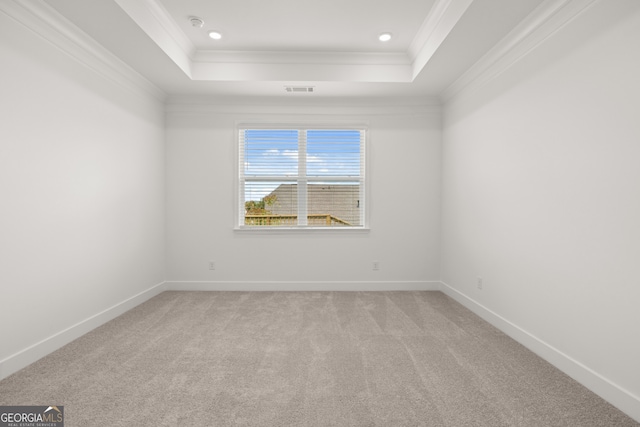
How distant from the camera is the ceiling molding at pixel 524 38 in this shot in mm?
2209

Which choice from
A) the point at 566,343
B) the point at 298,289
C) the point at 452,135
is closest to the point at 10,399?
the point at 298,289

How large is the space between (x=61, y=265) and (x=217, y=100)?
272cm

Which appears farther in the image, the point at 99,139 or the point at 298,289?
the point at 298,289

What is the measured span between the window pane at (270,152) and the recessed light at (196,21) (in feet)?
5.06

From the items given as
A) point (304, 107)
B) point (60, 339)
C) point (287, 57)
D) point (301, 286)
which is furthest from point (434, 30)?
point (60, 339)

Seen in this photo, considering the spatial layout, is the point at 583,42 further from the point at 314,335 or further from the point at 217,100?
the point at 217,100

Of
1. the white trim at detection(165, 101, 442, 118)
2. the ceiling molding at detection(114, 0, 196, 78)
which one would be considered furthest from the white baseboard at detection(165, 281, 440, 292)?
the ceiling molding at detection(114, 0, 196, 78)

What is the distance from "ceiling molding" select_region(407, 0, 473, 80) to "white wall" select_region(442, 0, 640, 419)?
69 centimetres

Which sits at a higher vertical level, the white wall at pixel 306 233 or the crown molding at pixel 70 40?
the crown molding at pixel 70 40

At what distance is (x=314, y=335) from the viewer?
288cm

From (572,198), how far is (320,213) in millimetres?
2935

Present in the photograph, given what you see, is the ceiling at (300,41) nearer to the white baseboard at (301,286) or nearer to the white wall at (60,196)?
the white wall at (60,196)

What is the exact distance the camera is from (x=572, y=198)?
2.21 m

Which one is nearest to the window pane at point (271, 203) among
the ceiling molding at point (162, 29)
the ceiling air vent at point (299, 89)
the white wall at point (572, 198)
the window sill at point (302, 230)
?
the window sill at point (302, 230)
